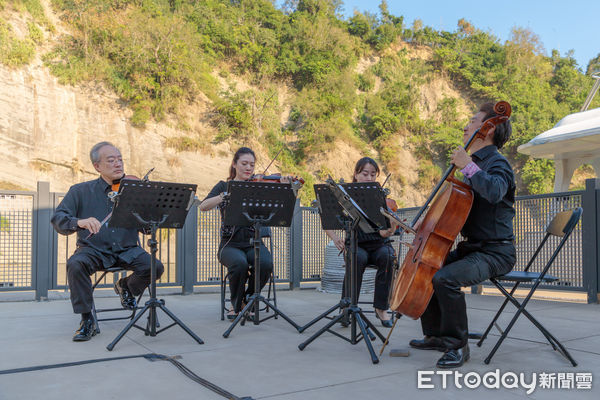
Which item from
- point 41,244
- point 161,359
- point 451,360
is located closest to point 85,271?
point 161,359

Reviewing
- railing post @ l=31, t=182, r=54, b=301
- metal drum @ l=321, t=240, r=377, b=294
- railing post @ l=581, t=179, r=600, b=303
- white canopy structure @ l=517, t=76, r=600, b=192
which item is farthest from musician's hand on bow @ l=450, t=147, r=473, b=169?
white canopy structure @ l=517, t=76, r=600, b=192

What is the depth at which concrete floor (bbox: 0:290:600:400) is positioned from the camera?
233 cm

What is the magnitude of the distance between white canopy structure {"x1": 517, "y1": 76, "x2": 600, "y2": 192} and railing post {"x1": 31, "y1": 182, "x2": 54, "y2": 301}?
1019 cm

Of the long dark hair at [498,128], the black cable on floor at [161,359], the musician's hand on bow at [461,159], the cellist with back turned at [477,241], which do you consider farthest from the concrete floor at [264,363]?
the long dark hair at [498,128]

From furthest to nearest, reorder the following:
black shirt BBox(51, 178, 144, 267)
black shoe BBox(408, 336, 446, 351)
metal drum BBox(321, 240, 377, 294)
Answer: metal drum BBox(321, 240, 377, 294) → black shirt BBox(51, 178, 144, 267) → black shoe BBox(408, 336, 446, 351)

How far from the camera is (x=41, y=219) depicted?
6020 millimetres

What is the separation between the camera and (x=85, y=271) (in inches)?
144

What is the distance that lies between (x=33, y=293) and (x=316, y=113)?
1615 centimetres

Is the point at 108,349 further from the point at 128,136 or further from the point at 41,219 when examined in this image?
the point at 128,136

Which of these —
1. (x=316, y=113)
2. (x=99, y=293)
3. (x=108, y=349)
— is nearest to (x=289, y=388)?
(x=108, y=349)

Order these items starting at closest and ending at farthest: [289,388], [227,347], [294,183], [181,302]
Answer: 1. [289,388]
2. [227,347]
3. [294,183]
4. [181,302]

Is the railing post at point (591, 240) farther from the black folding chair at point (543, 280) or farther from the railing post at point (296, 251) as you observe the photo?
the railing post at point (296, 251)

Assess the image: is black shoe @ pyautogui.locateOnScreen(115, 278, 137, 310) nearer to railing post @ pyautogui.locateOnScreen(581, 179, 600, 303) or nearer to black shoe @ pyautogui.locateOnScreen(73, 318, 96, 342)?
black shoe @ pyautogui.locateOnScreen(73, 318, 96, 342)

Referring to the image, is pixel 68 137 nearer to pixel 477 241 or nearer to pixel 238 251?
pixel 238 251
